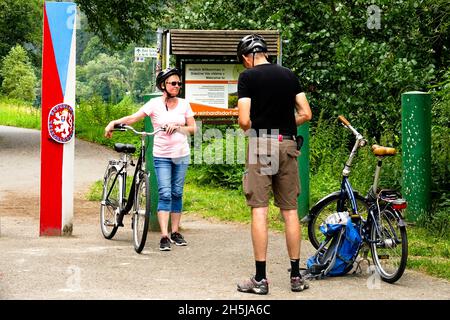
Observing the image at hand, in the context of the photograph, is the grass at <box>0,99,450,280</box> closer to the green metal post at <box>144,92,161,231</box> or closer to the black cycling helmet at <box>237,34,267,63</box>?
the green metal post at <box>144,92,161,231</box>

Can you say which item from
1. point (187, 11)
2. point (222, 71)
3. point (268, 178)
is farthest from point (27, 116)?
point (268, 178)

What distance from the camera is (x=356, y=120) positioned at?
15594 mm

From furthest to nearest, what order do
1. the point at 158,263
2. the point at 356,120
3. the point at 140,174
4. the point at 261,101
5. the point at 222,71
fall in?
the point at 222,71 < the point at 356,120 < the point at 140,174 < the point at 158,263 < the point at 261,101

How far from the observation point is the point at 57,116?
9.84 meters

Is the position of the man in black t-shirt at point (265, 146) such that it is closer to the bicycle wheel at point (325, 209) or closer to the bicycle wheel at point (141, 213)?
the bicycle wheel at point (325, 209)

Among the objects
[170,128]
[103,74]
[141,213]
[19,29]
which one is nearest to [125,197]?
[141,213]

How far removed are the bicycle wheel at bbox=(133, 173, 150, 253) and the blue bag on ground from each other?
5.96 ft

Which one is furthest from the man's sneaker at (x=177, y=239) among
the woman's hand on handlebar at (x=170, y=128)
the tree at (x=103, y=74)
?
the tree at (x=103, y=74)

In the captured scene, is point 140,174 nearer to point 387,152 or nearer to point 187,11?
point 387,152

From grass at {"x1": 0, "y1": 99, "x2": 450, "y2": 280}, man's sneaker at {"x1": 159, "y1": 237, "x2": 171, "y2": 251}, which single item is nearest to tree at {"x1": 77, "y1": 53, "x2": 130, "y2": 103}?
grass at {"x1": 0, "y1": 99, "x2": 450, "y2": 280}

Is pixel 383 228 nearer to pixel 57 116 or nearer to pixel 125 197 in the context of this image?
pixel 125 197

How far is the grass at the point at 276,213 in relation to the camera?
26.4 ft

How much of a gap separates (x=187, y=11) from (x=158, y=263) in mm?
14398
